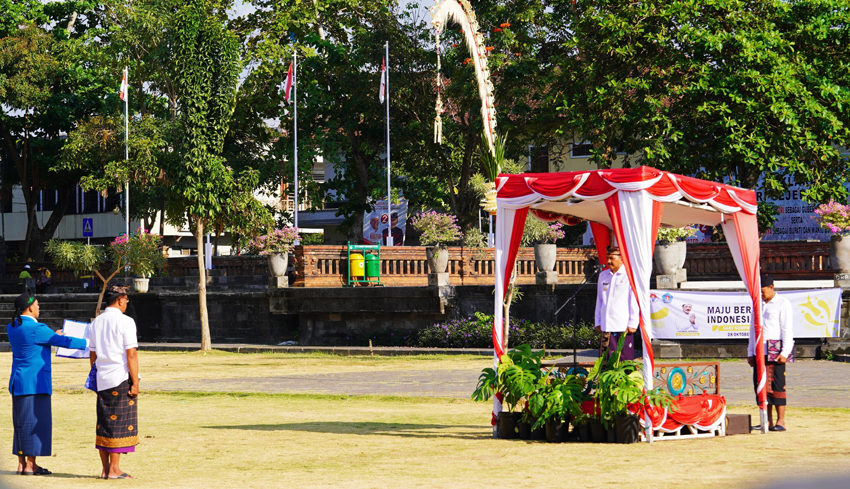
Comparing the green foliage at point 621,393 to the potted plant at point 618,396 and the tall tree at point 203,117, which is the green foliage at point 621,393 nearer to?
the potted plant at point 618,396

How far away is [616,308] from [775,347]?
1.79m

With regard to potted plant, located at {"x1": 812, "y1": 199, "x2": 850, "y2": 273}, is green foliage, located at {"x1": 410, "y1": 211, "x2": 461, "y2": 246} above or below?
above

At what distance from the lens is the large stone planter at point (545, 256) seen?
973 inches

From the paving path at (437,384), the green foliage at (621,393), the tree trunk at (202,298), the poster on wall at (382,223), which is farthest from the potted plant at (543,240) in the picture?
the green foliage at (621,393)

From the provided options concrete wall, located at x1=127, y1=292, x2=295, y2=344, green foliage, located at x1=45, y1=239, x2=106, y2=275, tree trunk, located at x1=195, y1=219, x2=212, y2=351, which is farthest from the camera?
green foliage, located at x1=45, y1=239, x2=106, y2=275

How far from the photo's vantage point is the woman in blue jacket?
8164 millimetres

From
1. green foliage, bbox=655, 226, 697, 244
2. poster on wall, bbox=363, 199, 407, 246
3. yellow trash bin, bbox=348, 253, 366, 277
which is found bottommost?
yellow trash bin, bbox=348, 253, 366, 277

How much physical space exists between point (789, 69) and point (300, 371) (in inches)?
573

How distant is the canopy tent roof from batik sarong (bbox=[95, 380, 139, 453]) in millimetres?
4774

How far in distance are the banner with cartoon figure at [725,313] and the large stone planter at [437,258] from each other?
21.9 ft

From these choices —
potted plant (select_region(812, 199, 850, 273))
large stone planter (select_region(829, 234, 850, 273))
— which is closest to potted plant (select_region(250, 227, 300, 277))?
potted plant (select_region(812, 199, 850, 273))

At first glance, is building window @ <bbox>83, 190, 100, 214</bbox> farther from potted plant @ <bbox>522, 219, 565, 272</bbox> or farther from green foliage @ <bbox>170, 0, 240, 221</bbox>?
potted plant @ <bbox>522, 219, 565, 272</bbox>

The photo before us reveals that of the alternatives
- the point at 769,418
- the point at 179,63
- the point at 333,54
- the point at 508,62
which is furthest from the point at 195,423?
the point at 333,54

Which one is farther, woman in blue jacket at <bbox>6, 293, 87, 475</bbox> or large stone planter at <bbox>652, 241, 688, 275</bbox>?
large stone planter at <bbox>652, 241, 688, 275</bbox>
